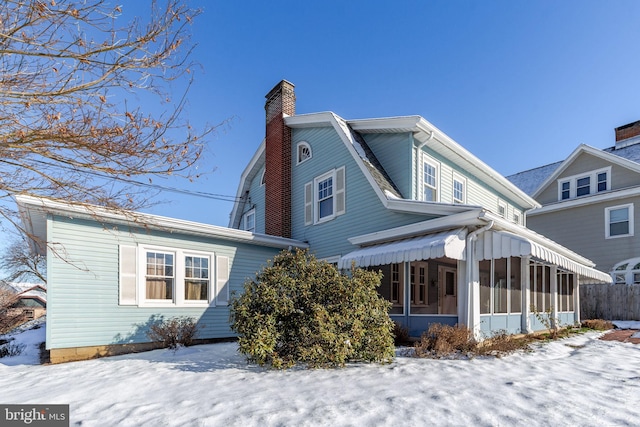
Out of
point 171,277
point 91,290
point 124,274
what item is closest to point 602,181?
point 171,277

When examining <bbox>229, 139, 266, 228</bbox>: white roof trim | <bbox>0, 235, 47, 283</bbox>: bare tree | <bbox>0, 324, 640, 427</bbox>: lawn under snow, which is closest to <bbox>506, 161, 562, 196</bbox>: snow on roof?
<bbox>229, 139, 266, 228</bbox>: white roof trim

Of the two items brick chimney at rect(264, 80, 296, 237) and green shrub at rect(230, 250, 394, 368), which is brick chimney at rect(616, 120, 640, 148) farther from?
green shrub at rect(230, 250, 394, 368)

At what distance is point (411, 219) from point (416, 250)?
1.72 m

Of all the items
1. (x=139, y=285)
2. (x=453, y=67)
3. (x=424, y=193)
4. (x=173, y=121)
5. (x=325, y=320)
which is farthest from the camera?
(x=453, y=67)

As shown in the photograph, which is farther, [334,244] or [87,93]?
[334,244]

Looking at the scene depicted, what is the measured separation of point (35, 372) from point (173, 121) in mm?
6554

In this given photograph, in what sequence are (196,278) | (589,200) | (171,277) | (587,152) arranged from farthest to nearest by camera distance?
1. (587,152)
2. (589,200)
3. (196,278)
4. (171,277)

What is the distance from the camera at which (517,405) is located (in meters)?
5.03

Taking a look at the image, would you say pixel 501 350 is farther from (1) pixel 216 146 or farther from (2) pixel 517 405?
(1) pixel 216 146

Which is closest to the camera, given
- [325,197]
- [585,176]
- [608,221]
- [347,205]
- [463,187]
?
[347,205]

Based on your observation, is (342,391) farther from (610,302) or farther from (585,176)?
(585,176)

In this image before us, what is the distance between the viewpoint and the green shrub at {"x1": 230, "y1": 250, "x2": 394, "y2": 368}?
7.40m

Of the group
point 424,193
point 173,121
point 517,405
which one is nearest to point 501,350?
point 517,405

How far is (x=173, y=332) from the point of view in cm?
1036
